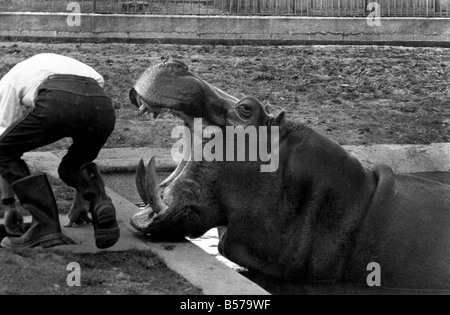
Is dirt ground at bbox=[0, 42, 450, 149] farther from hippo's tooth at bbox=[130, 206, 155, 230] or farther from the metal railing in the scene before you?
hippo's tooth at bbox=[130, 206, 155, 230]

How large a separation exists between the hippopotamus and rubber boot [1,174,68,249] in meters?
0.54

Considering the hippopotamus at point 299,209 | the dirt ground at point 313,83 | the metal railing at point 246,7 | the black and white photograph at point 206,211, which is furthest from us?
the metal railing at point 246,7

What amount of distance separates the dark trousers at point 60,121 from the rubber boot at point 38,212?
96 mm

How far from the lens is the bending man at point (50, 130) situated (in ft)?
18.4

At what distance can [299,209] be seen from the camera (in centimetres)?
556

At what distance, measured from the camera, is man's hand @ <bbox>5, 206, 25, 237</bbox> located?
596 cm

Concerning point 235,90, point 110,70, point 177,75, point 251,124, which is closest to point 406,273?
point 251,124

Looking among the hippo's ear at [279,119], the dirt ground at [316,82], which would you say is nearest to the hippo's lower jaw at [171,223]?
the hippo's ear at [279,119]

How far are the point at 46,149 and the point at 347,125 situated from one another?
324cm

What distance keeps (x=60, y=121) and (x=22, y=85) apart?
1.06ft

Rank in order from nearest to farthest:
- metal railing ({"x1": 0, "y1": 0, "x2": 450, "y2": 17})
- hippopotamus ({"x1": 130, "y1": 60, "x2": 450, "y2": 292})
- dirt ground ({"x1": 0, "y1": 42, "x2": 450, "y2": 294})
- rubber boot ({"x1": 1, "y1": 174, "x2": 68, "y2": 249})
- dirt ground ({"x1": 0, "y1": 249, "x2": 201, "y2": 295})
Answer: dirt ground ({"x1": 0, "y1": 249, "x2": 201, "y2": 295}) < hippopotamus ({"x1": 130, "y1": 60, "x2": 450, "y2": 292}) < rubber boot ({"x1": 1, "y1": 174, "x2": 68, "y2": 249}) < dirt ground ({"x1": 0, "y1": 42, "x2": 450, "y2": 294}) < metal railing ({"x1": 0, "y1": 0, "x2": 450, "y2": 17})

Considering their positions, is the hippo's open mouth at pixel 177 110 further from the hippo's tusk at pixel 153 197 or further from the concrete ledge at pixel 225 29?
the concrete ledge at pixel 225 29

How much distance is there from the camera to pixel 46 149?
9852mm

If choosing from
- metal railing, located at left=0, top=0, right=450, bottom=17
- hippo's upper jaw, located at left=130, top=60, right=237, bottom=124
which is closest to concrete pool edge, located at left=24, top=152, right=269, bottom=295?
hippo's upper jaw, located at left=130, top=60, right=237, bottom=124
